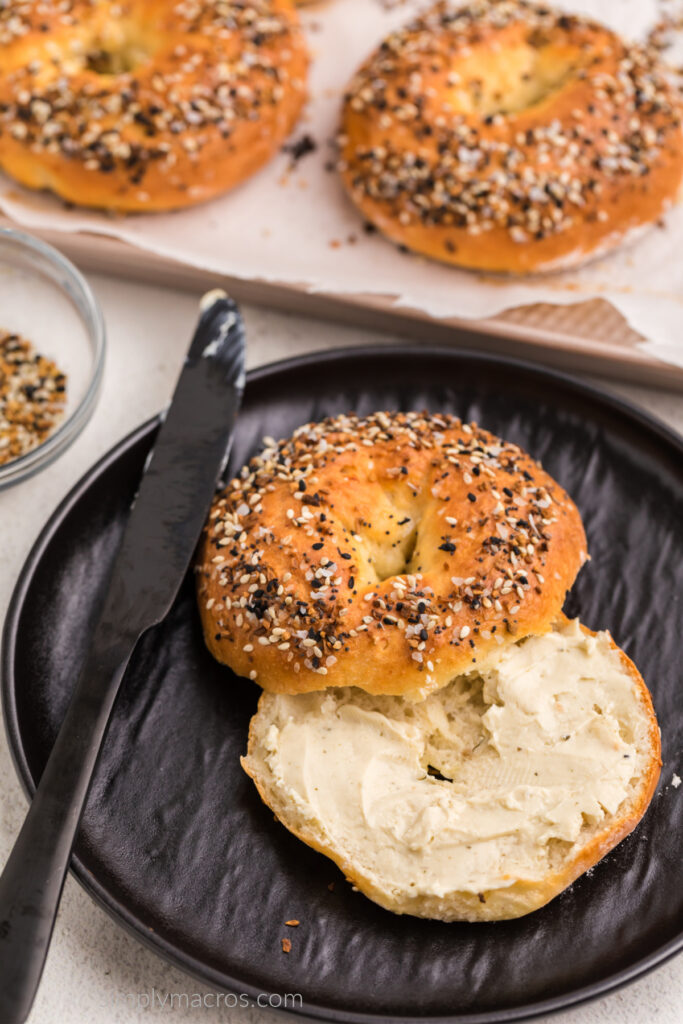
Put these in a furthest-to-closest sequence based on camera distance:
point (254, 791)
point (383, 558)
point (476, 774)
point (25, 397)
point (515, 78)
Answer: point (515, 78)
point (25, 397)
point (383, 558)
point (254, 791)
point (476, 774)

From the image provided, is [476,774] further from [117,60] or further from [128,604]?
[117,60]

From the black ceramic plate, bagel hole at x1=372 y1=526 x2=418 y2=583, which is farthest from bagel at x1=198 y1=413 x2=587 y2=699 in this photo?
the black ceramic plate

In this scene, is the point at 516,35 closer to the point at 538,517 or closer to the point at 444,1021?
the point at 538,517

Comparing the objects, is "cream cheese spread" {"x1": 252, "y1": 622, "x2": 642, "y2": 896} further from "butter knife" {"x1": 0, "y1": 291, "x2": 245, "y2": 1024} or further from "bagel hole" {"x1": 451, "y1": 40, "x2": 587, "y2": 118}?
"bagel hole" {"x1": 451, "y1": 40, "x2": 587, "y2": 118}

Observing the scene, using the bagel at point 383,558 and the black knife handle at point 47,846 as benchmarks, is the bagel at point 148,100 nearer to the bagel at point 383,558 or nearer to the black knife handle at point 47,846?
the bagel at point 383,558

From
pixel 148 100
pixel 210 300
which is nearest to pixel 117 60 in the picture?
pixel 148 100
